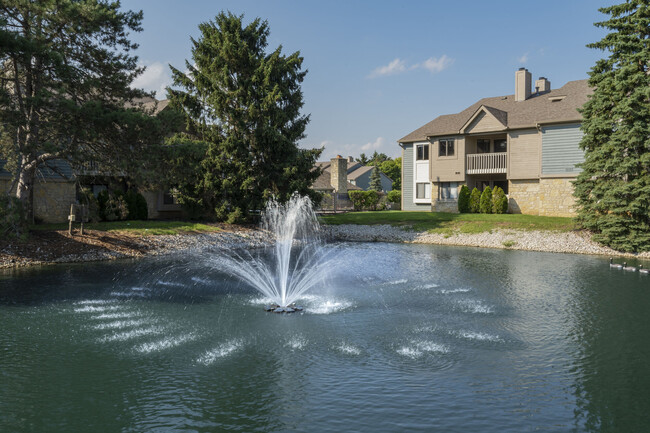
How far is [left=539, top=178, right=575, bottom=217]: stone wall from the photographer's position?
33.2 m

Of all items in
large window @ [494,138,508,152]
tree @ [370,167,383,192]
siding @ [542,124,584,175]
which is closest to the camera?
siding @ [542,124,584,175]

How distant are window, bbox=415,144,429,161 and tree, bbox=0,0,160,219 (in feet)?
85.8

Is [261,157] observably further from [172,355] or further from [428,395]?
[428,395]

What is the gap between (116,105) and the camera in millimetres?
23641

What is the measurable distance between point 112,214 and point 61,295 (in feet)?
50.6

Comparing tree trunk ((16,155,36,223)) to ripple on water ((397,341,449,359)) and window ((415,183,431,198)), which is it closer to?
ripple on water ((397,341,449,359))

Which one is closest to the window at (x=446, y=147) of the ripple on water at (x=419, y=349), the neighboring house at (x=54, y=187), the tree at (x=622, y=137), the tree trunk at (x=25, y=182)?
the tree at (x=622, y=137)

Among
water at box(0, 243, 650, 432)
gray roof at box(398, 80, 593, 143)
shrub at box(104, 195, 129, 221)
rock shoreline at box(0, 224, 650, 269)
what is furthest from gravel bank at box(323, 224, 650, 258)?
shrub at box(104, 195, 129, 221)

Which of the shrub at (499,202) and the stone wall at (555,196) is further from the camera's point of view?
the shrub at (499,202)

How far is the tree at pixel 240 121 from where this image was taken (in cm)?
3153

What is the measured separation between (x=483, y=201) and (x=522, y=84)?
39.9 feet

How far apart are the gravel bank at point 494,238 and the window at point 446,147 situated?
A: 1031 centimetres

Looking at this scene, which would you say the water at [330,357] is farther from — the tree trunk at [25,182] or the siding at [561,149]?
the siding at [561,149]

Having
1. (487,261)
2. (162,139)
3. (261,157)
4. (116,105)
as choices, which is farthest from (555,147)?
(116,105)
